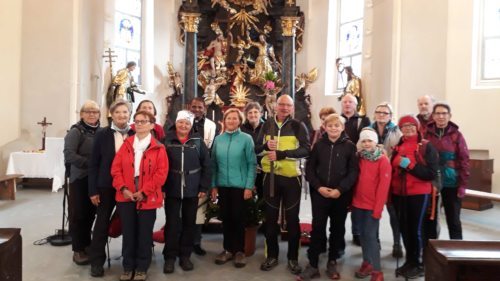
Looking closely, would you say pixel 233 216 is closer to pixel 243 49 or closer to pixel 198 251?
pixel 198 251

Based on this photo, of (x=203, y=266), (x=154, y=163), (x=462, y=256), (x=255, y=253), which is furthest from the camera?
(x=255, y=253)

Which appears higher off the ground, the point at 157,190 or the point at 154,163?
the point at 154,163

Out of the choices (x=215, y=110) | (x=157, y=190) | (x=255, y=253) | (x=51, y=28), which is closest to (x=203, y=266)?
(x=255, y=253)

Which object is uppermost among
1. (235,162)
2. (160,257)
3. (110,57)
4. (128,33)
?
(128,33)

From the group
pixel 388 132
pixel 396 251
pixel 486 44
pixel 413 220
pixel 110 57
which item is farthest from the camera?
pixel 110 57

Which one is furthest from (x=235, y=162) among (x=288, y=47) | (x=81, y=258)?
(x=288, y=47)

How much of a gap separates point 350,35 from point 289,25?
175cm

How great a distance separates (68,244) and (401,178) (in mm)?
3527

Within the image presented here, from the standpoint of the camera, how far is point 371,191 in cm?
364

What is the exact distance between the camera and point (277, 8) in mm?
12141

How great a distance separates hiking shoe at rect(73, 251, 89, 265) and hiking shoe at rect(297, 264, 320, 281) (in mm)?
2006

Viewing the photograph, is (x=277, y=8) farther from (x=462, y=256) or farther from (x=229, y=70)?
(x=462, y=256)

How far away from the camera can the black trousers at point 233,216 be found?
3979mm

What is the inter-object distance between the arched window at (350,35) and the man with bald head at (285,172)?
7671mm
